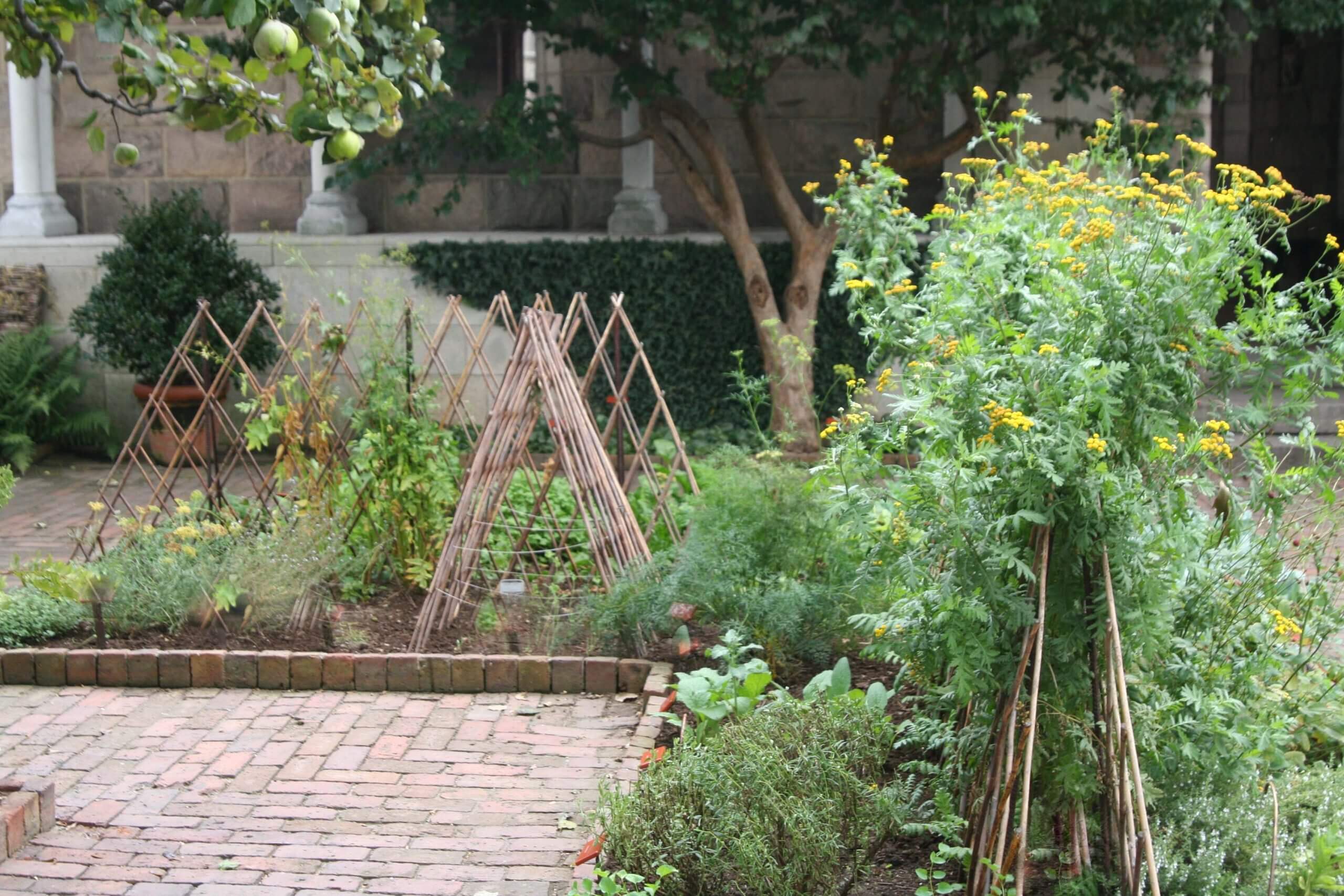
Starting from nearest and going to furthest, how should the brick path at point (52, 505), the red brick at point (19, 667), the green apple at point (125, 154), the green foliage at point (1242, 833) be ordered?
the green foliage at point (1242, 833), the green apple at point (125, 154), the red brick at point (19, 667), the brick path at point (52, 505)

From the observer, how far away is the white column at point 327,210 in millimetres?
10711

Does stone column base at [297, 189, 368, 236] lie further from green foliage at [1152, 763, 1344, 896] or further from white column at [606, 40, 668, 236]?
green foliage at [1152, 763, 1344, 896]

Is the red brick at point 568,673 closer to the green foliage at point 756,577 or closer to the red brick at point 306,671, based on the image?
the green foliage at point 756,577

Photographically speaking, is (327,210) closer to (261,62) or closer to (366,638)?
(366,638)

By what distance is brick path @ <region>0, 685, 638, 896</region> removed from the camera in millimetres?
4039

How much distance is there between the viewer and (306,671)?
5566 mm

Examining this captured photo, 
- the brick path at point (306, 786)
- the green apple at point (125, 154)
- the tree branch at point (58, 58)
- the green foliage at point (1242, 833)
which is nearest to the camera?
the green foliage at point (1242, 833)

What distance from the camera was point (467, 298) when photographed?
1037cm

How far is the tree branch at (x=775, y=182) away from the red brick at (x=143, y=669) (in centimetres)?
562

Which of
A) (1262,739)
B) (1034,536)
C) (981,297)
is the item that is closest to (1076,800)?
(1262,739)

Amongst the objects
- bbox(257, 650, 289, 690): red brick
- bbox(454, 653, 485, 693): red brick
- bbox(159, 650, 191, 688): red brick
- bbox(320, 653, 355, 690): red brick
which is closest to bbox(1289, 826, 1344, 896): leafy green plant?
bbox(454, 653, 485, 693): red brick

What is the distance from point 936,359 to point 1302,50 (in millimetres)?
11140

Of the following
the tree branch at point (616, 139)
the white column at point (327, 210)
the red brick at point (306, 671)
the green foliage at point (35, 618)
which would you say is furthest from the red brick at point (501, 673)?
the white column at point (327, 210)

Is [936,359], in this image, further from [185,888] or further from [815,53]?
[815,53]
